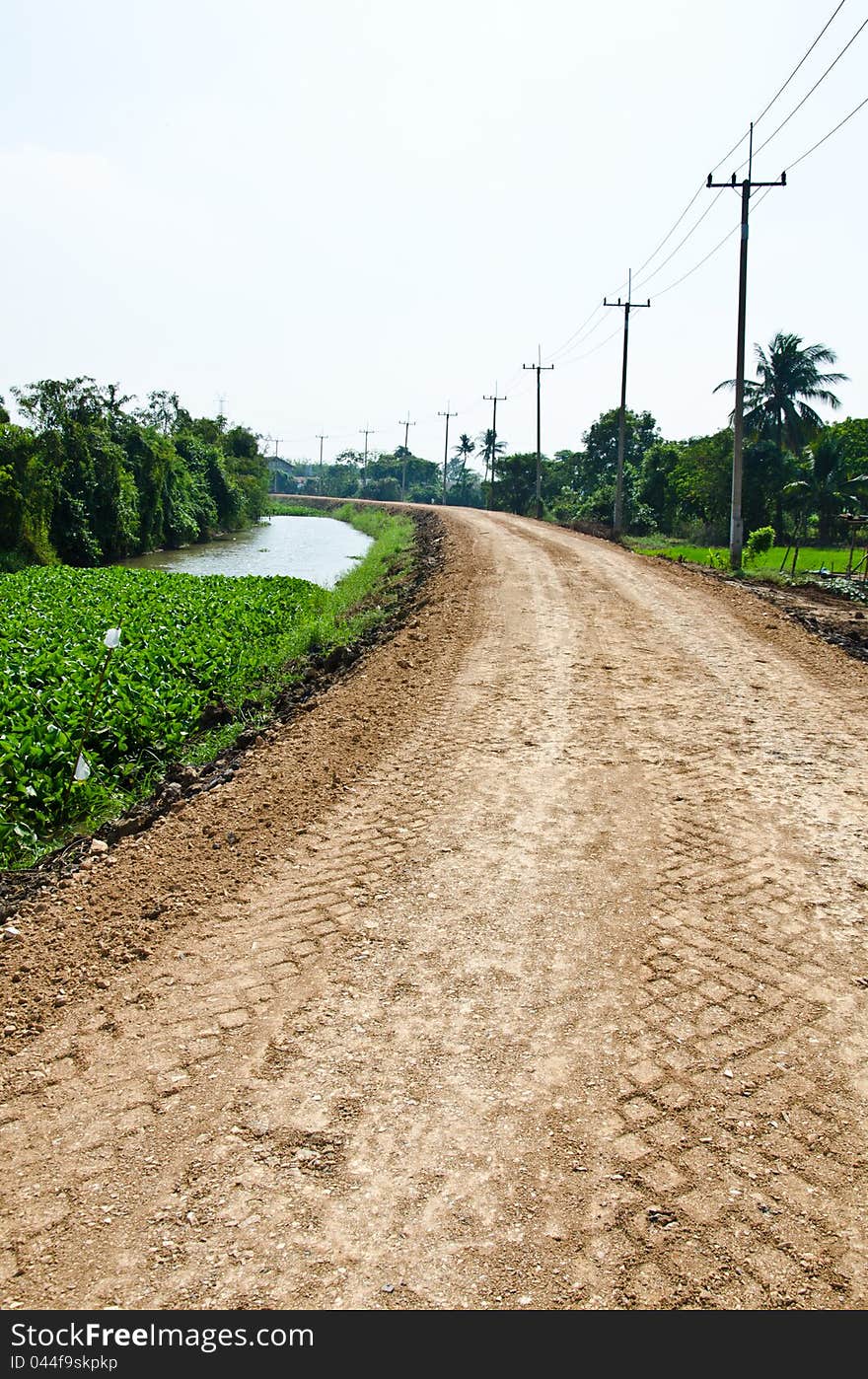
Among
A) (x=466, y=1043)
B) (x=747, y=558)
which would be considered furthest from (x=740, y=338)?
(x=466, y=1043)

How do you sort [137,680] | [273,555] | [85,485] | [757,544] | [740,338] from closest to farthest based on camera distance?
[137,680]
[740,338]
[757,544]
[85,485]
[273,555]

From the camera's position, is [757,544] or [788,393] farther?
[788,393]

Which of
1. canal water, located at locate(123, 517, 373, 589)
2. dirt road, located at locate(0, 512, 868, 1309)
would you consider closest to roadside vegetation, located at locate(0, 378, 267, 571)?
canal water, located at locate(123, 517, 373, 589)

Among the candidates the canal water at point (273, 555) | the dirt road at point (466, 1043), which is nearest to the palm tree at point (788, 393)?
the canal water at point (273, 555)

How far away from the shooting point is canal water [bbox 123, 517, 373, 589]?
1200 inches

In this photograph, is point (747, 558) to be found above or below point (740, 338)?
below

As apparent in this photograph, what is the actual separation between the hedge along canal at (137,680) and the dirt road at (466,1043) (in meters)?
1.41

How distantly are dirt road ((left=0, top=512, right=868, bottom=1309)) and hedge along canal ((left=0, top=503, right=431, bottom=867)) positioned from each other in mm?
1406

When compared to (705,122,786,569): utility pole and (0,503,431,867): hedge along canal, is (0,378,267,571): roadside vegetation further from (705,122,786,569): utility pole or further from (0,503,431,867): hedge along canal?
(705,122,786,569): utility pole

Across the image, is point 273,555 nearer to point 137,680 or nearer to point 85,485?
point 85,485

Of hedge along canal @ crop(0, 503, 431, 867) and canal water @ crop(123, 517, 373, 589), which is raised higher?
canal water @ crop(123, 517, 373, 589)

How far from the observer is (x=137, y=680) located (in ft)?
31.8

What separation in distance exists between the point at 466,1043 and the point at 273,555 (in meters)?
35.5
